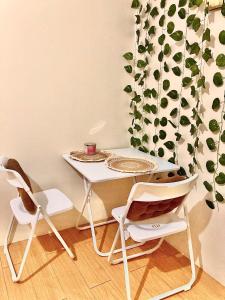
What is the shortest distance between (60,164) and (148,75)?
3.39ft

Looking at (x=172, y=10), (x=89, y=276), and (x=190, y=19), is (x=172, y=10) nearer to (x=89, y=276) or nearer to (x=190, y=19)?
(x=190, y=19)

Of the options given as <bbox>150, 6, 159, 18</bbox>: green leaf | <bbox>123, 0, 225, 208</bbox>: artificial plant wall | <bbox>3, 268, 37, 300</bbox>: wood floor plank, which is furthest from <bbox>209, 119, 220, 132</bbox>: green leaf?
<bbox>3, 268, 37, 300</bbox>: wood floor plank

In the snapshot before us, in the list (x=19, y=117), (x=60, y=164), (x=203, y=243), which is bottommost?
(x=203, y=243)

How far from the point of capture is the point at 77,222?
2.35 meters

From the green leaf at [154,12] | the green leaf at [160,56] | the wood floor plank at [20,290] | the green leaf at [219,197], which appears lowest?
the wood floor plank at [20,290]

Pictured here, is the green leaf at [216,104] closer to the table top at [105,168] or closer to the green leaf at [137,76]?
the table top at [105,168]

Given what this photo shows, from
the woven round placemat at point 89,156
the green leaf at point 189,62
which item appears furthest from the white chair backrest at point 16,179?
the green leaf at point 189,62

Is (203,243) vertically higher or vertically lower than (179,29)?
lower

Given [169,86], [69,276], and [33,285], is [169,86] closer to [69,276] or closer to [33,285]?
[69,276]

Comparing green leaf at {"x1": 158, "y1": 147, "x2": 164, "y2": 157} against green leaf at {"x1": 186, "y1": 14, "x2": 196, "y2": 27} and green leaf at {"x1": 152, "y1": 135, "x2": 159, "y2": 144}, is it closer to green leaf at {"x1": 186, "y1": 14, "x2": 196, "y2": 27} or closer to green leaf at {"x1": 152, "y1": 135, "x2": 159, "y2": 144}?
green leaf at {"x1": 152, "y1": 135, "x2": 159, "y2": 144}

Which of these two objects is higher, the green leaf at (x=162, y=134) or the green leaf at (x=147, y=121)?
the green leaf at (x=147, y=121)

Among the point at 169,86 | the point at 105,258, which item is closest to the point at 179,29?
the point at 169,86

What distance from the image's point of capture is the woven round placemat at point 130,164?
1801 millimetres

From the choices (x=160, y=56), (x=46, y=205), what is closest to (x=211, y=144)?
(x=160, y=56)
